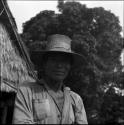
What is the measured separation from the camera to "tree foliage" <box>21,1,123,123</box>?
17002 millimetres

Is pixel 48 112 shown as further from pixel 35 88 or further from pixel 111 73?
pixel 111 73

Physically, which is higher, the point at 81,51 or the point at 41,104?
the point at 81,51

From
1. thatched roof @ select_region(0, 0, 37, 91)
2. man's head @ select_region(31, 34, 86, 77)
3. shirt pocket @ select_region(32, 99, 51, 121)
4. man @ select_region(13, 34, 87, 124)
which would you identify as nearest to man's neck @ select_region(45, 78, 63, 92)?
man @ select_region(13, 34, 87, 124)

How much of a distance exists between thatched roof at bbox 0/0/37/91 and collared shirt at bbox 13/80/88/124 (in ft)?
9.95

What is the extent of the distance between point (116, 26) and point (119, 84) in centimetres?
344

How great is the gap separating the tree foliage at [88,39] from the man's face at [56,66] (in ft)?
45.2

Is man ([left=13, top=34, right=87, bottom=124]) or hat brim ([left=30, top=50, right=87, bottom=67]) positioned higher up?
hat brim ([left=30, top=50, right=87, bottom=67])

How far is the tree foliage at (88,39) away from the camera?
17002 mm

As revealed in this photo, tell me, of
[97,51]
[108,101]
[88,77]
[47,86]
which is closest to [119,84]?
[108,101]

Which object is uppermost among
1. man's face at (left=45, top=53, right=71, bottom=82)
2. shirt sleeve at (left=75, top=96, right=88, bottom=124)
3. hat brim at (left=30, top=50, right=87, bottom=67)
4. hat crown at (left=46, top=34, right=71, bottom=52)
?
hat crown at (left=46, top=34, right=71, bottom=52)

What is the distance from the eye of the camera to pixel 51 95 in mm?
2779

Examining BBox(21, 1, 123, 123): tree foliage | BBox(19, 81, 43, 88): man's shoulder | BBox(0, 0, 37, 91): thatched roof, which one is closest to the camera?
BBox(19, 81, 43, 88): man's shoulder

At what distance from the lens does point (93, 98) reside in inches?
694

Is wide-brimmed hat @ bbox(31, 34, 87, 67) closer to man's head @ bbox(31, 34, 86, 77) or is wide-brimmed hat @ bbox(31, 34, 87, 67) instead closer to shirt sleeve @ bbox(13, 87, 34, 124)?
man's head @ bbox(31, 34, 86, 77)
